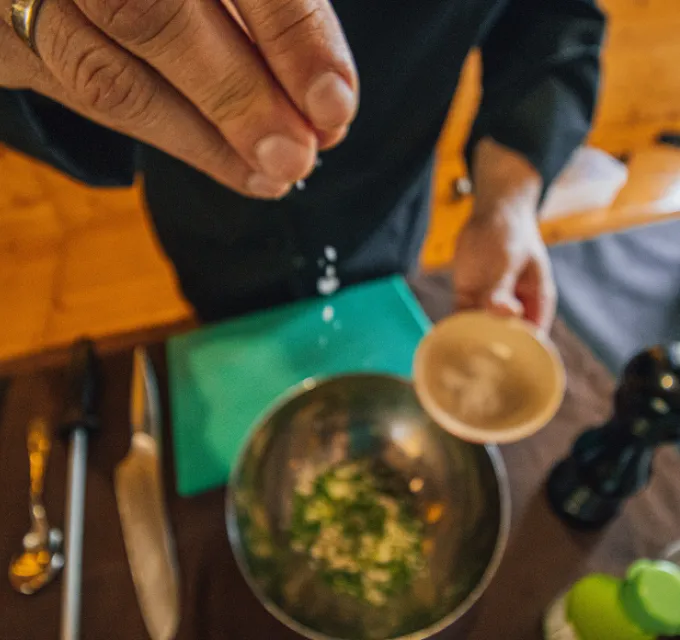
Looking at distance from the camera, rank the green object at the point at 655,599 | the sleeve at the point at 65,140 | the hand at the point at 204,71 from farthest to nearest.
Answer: the sleeve at the point at 65,140
the green object at the point at 655,599
the hand at the point at 204,71

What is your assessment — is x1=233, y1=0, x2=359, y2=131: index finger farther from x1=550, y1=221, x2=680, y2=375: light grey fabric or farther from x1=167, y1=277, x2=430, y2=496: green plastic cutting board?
x1=550, y1=221, x2=680, y2=375: light grey fabric

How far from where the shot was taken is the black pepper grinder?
0.41 meters

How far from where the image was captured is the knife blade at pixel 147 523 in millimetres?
479

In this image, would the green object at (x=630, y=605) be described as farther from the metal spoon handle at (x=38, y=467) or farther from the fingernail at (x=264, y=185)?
the metal spoon handle at (x=38, y=467)

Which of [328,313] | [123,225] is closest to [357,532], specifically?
[328,313]

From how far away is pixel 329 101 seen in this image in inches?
11.5

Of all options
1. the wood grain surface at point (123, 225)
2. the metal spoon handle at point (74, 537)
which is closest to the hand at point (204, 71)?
the metal spoon handle at point (74, 537)

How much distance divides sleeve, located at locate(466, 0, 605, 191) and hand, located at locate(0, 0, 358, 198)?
0.41 metres

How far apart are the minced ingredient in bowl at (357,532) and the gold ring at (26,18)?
0.45 m

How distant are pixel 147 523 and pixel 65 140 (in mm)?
382

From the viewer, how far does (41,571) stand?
50 cm

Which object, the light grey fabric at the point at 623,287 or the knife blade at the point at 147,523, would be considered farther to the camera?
the light grey fabric at the point at 623,287

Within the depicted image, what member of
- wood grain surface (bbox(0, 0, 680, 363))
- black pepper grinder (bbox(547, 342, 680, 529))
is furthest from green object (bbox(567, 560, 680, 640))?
wood grain surface (bbox(0, 0, 680, 363))

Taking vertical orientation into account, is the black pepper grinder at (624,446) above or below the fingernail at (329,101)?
below
